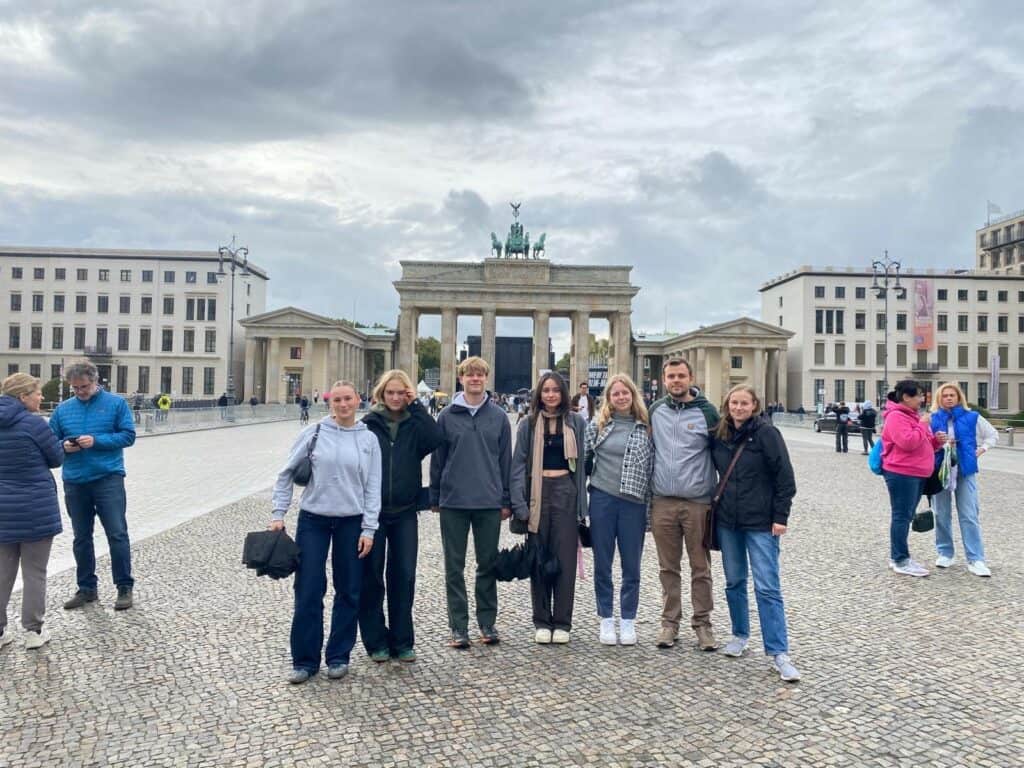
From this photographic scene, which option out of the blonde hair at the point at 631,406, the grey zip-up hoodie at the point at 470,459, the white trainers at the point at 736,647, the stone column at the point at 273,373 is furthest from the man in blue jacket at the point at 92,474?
the stone column at the point at 273,373

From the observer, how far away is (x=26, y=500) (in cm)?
535

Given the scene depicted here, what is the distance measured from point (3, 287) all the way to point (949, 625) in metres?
87.4

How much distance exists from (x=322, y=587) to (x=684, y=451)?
8.81 ft

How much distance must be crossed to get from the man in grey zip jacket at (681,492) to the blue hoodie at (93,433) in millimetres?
4457

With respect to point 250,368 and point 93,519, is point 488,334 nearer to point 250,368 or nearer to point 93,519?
point 250,368

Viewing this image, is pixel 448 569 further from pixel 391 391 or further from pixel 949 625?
pixel 949 625

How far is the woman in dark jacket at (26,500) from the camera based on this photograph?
529 centimetres

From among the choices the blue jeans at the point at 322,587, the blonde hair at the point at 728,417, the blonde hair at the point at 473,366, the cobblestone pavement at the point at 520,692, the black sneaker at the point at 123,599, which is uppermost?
the blonde hair at the point at 473,366

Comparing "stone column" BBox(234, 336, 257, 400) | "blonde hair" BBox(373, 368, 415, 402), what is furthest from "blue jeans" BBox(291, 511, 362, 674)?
"stone column" BBox(234, 336, 257, 400)

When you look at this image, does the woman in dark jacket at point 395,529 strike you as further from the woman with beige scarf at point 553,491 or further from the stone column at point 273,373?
the stone column at point 273,373

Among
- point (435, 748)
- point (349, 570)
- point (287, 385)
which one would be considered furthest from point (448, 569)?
point (287, 385)

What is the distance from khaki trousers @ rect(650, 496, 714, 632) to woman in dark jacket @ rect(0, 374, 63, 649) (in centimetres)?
438

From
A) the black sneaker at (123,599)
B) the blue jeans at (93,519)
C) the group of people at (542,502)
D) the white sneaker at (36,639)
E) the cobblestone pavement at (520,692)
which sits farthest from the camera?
the blue jeans at (93,519)

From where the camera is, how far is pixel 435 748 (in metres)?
3.86
